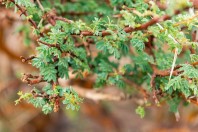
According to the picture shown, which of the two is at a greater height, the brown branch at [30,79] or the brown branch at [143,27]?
the brown branch at [143,27]

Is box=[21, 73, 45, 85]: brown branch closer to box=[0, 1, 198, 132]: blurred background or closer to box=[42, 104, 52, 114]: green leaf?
box=[42, 104, 52, 114]: green leaf

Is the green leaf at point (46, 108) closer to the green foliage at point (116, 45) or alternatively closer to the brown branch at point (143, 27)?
the green foliage at point (116, 45)

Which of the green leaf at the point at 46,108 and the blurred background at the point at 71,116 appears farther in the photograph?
the blurred background at the point at 71,116

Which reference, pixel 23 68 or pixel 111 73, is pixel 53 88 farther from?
pixel 23 68

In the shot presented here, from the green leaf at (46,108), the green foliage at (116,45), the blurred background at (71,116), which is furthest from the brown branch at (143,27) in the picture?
the blurred background at (71,116)

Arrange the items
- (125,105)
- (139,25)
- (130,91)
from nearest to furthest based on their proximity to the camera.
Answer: (139,25) → (130,91) → (125,105)

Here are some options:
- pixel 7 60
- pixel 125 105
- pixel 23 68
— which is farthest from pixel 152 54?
pixel 125 105

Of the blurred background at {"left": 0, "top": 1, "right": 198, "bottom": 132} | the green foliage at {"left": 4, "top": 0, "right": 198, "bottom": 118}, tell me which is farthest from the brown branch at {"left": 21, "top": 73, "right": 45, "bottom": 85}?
the blurred background at {"left": 0, "top": 1, "right": 198, "bottom": 132}

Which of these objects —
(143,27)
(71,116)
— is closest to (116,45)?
(143,27)
